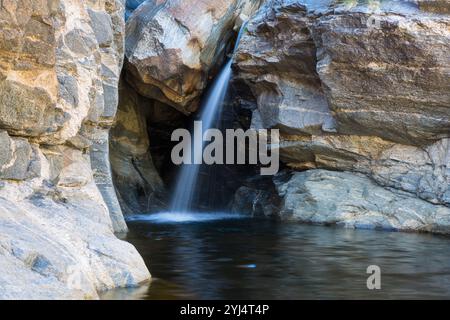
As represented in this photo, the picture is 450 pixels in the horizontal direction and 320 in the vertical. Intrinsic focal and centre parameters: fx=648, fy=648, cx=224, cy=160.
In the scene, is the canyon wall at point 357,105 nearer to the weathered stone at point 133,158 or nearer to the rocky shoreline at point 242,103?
the rocky shoreline at point 242,103

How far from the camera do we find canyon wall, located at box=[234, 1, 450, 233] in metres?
14.6

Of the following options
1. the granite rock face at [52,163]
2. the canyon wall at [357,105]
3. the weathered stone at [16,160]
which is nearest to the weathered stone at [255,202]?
the canyon wall at [357,105]

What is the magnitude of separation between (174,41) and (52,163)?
7419 mm

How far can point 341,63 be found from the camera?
15.4m

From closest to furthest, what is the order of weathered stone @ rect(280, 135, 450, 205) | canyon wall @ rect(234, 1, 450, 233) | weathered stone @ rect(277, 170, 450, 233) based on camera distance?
1. canyon wall @ rect(234, 1, 450, 233)
2. weathered stone @ rect(277, 170, 450, 233)
3. weathered stone @ rect(280, 135, 450, 205)

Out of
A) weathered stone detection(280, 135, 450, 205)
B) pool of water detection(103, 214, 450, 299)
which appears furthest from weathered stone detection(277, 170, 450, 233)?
pool of water detection(103, 214, 450, 299)

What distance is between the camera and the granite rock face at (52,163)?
22.9 feet

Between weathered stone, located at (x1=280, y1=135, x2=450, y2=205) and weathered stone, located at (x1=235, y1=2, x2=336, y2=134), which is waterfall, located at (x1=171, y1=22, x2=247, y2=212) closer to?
weathered stone, located at (x1=235, y1=2, x2=336, y2=134)

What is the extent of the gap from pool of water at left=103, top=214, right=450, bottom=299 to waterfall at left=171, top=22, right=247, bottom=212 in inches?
165

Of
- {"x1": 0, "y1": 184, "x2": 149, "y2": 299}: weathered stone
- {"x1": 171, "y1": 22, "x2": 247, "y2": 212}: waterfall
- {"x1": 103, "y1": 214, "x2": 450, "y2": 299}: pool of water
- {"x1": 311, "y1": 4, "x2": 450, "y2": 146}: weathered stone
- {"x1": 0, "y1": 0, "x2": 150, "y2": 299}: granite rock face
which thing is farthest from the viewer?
{"x1": 171, "y1": 22, "x2": 247, "y2": 212}: waterfall

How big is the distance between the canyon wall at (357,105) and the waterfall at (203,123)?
738 millimetres

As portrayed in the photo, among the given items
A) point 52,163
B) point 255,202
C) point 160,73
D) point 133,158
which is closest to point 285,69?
point 160,73
